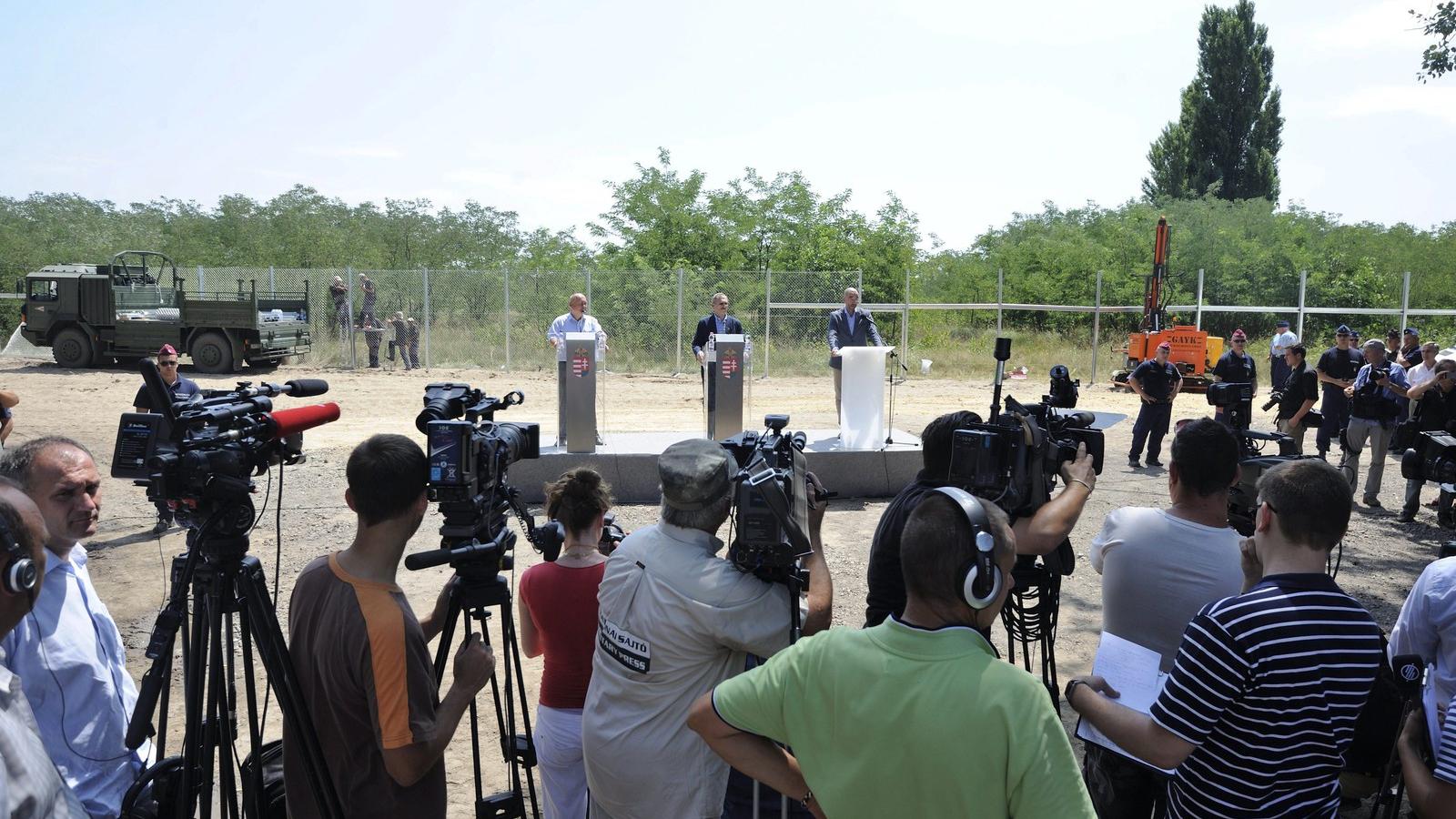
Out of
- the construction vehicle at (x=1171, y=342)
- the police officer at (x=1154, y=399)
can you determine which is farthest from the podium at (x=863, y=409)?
the construction vehicle at (x=1171, y=342)

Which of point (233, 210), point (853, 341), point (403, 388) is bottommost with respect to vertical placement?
point (403, 388)

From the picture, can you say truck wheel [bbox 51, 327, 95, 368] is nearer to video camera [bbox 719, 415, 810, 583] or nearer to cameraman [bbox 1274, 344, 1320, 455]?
cameraman [bbox 1274, 344, 1320, 455]

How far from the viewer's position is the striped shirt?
7.84 ft

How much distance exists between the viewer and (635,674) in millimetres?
2779

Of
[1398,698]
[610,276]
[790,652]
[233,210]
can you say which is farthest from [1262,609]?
[233,210]

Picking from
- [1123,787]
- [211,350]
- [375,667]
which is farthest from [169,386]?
[211,350]

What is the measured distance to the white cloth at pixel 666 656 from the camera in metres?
2.69

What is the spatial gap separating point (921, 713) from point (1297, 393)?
12.2 m

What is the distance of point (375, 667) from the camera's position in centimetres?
261

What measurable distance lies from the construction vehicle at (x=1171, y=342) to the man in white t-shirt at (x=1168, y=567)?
18.3 meters

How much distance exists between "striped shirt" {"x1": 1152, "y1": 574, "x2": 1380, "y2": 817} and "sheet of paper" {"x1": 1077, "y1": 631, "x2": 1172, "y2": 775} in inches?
9.4

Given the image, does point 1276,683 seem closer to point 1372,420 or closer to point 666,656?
point 666,656

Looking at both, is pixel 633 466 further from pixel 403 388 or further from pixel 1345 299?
pixel 1345 299

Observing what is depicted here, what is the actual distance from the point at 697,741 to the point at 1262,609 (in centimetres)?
145
